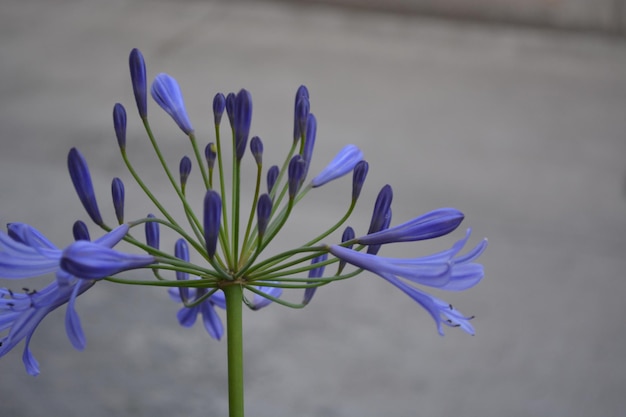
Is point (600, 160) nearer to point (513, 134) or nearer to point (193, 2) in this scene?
point (513, 134)

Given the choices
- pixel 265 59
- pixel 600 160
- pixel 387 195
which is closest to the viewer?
pixel 387 195

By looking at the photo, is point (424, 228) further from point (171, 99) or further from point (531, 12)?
point (531, 12)

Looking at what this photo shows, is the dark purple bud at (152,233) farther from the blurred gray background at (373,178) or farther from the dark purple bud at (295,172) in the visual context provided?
the blurred gray background at (373,178)

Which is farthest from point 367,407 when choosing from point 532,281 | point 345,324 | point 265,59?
point 265,59

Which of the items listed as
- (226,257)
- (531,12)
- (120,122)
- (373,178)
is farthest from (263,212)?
(531,12)

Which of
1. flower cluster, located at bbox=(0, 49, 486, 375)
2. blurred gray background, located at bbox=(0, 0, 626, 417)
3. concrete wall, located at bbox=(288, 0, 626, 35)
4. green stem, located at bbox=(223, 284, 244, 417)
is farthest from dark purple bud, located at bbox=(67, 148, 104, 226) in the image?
concrete wall, located at bbox=(288, 0, 626, 35)

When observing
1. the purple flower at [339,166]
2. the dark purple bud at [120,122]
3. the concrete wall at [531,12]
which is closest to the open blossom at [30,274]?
the dark purple bud at [120,122]
